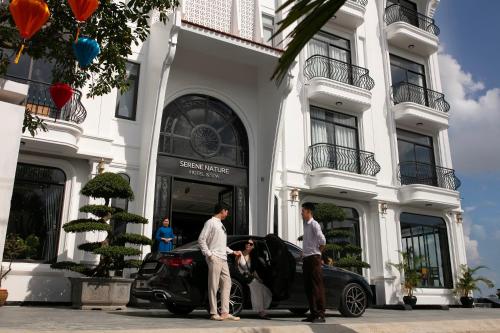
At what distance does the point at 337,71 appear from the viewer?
1595cm

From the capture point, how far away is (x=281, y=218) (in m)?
13.5

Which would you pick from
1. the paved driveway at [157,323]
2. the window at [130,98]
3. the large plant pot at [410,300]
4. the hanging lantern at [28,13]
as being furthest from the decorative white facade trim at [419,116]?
the hanging lantern at [28,13]

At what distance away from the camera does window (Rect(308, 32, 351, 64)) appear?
1620 cm

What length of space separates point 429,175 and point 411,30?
557 centimetres

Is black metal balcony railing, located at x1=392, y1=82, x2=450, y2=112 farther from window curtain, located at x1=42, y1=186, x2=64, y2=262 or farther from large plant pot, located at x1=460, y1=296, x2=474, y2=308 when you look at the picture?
window curtain, located at x1=42, y1=186, x2=64, y2=262

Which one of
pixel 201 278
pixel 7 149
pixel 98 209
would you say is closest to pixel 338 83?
pixel 98 209

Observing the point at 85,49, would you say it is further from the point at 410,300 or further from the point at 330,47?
the point at 410,300

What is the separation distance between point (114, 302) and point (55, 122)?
4.16 metres

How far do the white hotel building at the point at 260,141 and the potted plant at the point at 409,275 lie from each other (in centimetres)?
42

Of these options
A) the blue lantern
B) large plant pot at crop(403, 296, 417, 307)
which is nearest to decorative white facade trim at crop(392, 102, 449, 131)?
large plant pot at crop(403, 296, 417, 307)

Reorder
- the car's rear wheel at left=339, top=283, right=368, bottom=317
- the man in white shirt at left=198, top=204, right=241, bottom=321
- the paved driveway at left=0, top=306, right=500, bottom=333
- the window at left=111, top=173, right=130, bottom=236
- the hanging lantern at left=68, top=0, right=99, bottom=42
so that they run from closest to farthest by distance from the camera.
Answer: the paved driveway at left=0, top=306, right=500, bottom=333, the hanging lantern at left=68, top=0, right=99, bottom=42, the man in white shirt at left=198, top=204, right=241, bottom=321, the car's rear wheel at left=339, top=283, right=368, bottom=317, the window at left=111, top=173, right=130, bottom=236

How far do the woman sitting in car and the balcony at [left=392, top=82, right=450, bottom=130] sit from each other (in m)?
11.2

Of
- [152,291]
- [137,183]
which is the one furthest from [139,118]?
[152,291]

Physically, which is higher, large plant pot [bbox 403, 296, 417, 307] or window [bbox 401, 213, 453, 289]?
window [bbox 401, 213, 453, 289]
